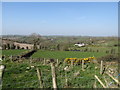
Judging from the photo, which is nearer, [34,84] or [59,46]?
[34,84]

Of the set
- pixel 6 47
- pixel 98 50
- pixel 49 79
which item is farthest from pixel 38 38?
pixel 49 79

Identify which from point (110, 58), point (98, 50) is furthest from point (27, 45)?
point (110, 58)

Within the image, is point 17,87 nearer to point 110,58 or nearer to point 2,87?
point 2,87

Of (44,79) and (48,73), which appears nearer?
(44,79)

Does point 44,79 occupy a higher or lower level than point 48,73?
higher

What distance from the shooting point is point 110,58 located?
1391 centimetres

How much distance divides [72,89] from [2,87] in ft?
7.08

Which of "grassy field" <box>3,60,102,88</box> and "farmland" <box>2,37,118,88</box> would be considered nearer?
"grassy field" <box>3,60,102,88</box>

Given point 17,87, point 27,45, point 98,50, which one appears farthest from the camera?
point 27,45

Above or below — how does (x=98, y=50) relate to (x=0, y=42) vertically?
below

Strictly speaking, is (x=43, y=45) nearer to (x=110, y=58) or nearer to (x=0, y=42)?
(x=0, y=42)

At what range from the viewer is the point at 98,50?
2317 cm

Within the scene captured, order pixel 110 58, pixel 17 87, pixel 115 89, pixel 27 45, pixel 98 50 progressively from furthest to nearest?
pixel 27 45, pixel 98 50, pixel 110 58, pixel 17 87, pixel 115 89

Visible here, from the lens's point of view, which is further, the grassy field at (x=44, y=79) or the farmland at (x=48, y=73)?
the farmland at (x=48, y=73)
